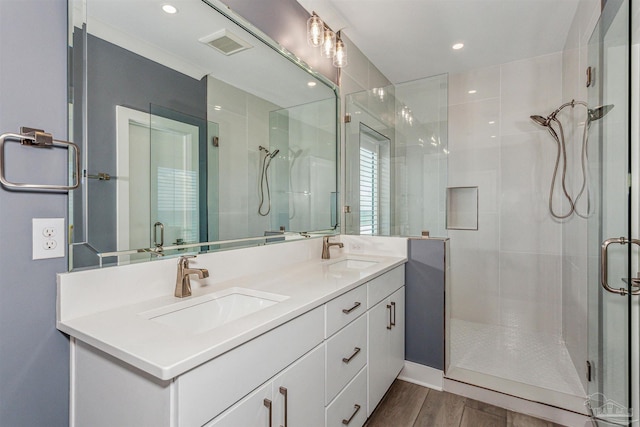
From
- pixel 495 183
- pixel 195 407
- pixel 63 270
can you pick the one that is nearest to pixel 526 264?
pixel 495 183

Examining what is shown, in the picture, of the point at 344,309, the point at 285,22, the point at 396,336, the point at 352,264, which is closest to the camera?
the point at 344,309

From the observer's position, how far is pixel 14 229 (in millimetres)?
880

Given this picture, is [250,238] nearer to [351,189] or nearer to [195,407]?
[195,407]

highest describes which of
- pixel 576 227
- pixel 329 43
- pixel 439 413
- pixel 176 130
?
pixel 329 43

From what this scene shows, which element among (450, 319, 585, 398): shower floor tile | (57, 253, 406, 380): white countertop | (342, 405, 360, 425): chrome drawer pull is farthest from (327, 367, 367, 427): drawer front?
(450, 319, 585, 398): shower floor tile

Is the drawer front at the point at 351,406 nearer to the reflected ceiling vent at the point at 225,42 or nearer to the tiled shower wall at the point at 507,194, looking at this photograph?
the reflected ceiling vent at the point at 225,42

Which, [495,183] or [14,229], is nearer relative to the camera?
[14,229]

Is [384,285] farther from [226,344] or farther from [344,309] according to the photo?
[226,344]

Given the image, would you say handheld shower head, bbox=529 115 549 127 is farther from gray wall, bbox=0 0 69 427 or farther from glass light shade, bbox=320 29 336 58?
gray wall, bbox=0 0 69 427

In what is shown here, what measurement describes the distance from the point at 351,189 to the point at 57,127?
193cm

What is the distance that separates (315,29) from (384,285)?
166 centimetres

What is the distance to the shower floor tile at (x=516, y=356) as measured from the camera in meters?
2.05

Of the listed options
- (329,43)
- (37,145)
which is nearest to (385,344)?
(37,145)

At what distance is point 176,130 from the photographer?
4.12 feet
